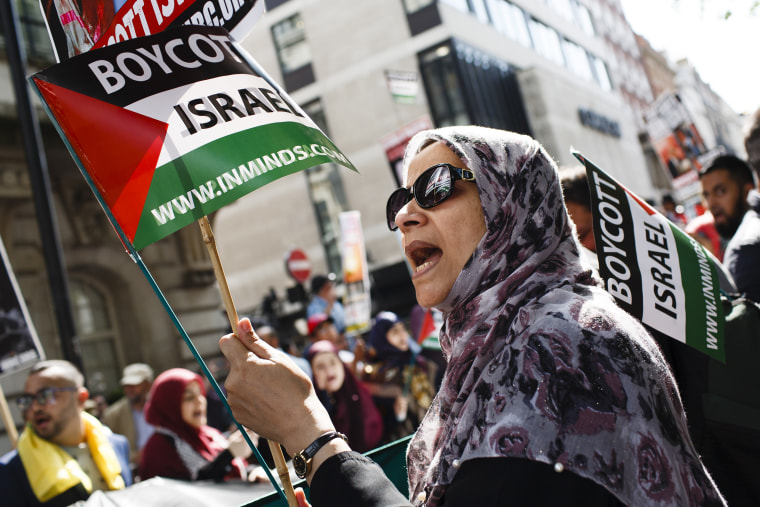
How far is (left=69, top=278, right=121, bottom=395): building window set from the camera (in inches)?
492

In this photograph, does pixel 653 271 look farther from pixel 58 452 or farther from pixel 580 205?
pixel 58 452

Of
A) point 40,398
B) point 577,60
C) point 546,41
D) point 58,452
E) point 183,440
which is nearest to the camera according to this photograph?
point 58,452

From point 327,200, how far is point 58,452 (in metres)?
19.4

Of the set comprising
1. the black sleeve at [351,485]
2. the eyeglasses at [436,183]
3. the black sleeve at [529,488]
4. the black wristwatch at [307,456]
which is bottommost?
the black sleeve at [529,488]

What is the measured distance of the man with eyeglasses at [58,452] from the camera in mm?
3588

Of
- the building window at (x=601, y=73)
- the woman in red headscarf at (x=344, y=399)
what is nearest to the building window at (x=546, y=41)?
the building window at (x=601, y=73)

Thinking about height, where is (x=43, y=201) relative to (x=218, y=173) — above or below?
above

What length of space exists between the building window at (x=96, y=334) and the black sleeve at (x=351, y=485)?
1201 cm

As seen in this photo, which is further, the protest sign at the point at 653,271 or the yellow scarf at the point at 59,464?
the yellow scarf at the point at 59,464

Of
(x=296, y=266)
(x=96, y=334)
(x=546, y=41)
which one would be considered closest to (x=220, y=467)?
(x=96, y=334)

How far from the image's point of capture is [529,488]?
4.10 ft

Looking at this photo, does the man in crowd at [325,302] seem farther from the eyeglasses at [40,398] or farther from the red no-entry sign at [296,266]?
the red no-entry sign at [296,266]

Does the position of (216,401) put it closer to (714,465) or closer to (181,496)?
(181,496)

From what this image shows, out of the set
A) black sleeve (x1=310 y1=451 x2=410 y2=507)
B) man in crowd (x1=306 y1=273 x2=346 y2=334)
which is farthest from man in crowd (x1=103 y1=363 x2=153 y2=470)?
black sleeve (x1=310 y1=451 x2=410 y2=507)
